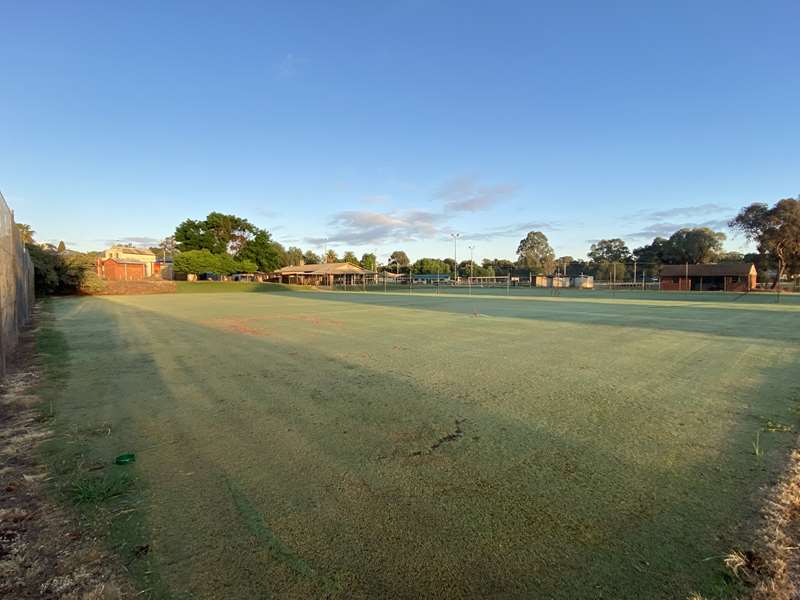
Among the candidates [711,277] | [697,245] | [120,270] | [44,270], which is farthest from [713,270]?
[120,270]

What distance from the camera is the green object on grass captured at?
3.31 metres

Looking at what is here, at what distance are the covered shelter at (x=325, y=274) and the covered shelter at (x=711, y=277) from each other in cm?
4530

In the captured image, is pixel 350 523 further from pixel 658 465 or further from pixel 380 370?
pixel 380 370

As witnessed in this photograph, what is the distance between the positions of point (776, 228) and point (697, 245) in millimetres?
31346

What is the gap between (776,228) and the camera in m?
45.8

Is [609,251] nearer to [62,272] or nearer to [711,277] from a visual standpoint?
[711,277]

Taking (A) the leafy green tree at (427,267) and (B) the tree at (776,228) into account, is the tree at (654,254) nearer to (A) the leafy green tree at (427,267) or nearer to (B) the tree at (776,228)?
(B) the tree at (776,228)

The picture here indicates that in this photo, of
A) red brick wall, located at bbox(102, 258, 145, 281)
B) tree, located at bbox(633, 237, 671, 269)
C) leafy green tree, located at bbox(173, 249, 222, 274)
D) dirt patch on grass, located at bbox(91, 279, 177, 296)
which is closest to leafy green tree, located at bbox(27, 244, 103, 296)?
dirt patch on grass, located at bbox(91, 279, 177, 296)

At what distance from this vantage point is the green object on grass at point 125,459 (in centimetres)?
331

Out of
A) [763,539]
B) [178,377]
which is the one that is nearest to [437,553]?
[763,539]

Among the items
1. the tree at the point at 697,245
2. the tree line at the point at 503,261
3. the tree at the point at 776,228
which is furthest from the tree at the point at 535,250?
the tree at the point at 776,228

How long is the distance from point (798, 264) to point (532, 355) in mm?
59607

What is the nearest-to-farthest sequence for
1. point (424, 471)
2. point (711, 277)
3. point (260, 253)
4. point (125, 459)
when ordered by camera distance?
1. point (424, 471)
2. point (125, 459)
3. point (711, 277)
4. point (260, 253)

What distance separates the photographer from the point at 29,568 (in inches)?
82.3
